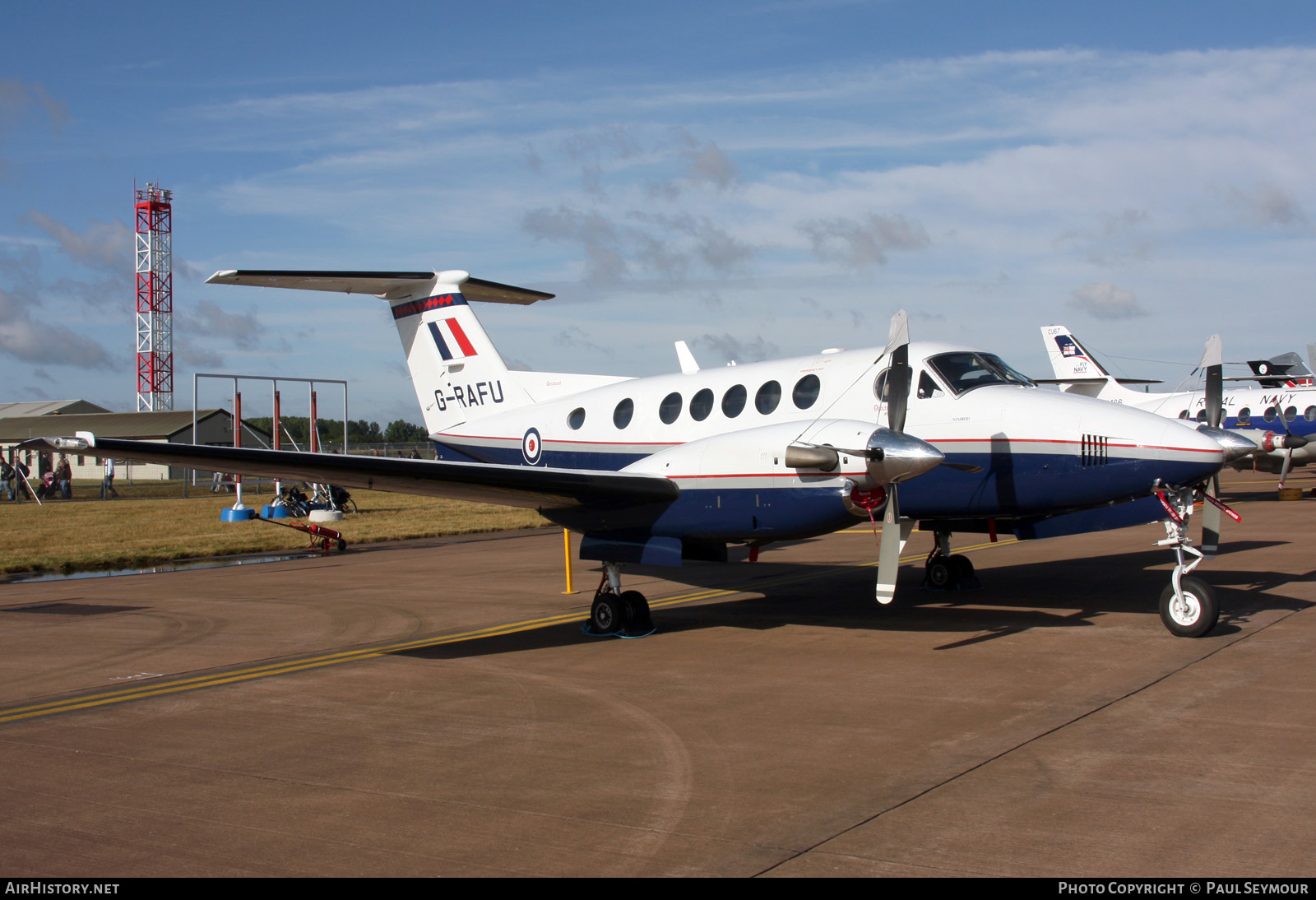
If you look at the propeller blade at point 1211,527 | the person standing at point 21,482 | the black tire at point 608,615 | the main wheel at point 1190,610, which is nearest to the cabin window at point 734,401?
the black tire at point 608,615

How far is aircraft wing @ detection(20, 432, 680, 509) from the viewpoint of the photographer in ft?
30.6

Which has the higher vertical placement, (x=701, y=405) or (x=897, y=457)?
(x=701, y=405)

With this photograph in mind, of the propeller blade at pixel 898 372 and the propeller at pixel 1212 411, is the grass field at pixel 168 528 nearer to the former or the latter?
the propeller blade at pixel 898 372

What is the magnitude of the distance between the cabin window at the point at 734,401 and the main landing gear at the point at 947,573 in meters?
3.54

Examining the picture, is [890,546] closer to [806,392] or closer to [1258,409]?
[806,392]

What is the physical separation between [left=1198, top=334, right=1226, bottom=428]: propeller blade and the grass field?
18.6 meters

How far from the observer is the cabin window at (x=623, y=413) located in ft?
41.9

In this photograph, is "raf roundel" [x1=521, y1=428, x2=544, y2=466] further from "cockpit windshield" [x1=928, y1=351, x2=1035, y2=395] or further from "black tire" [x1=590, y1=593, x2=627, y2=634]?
"cockpit windshield" [x1=928, y1=351, x2=1035, y2=395]

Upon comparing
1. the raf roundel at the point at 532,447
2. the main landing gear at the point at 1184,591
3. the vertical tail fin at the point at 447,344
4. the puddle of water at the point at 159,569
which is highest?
the vertical tail fin at the point at 447,344

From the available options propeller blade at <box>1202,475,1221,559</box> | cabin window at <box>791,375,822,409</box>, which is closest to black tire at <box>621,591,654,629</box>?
cabin window at <box>791,375,822,409</box>

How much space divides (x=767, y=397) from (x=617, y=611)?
297cm

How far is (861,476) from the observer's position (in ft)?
30.0

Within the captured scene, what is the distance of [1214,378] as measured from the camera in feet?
35.4

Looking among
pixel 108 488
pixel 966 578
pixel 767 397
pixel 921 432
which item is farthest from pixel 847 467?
pixel 108 488
